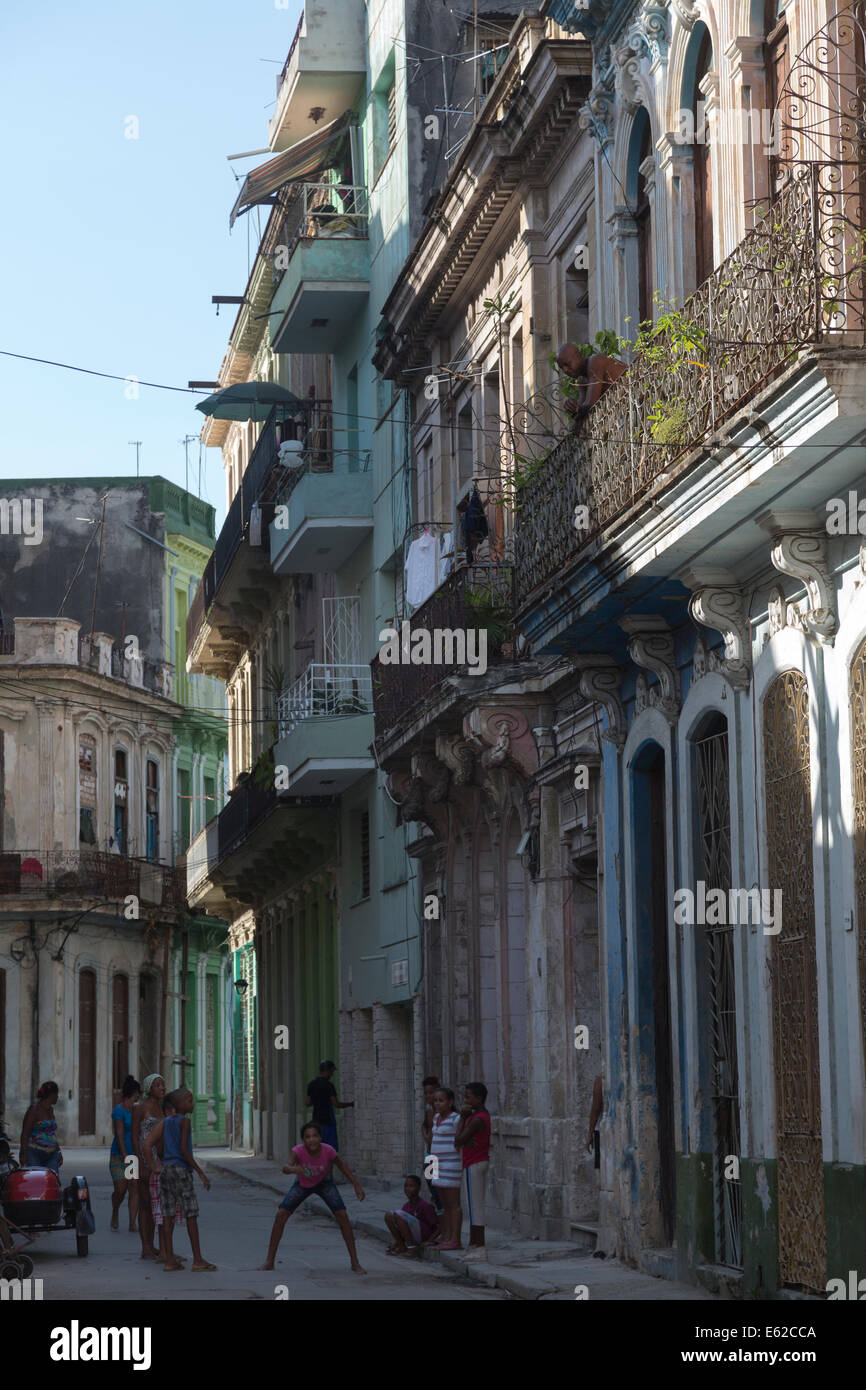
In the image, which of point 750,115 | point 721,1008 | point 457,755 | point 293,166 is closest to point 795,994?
point 721,1008

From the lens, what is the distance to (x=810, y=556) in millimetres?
12289

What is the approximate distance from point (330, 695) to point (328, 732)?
2.88ft

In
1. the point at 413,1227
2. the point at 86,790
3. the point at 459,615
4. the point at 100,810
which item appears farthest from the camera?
the point at 100,810

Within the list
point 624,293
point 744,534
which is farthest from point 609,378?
point 744,534

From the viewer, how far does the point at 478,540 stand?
66.0 feet

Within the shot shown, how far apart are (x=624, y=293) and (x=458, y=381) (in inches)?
262

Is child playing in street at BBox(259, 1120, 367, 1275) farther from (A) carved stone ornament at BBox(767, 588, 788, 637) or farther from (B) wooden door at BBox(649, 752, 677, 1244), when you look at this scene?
(A) carved stone ornament at BBox(767, 588, 788, 637)

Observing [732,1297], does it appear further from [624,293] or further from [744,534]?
[624,293]

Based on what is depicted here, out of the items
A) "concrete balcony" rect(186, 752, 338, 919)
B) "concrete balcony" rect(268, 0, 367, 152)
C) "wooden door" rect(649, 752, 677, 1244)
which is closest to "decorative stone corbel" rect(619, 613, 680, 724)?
"wooden door" rect(649, 752, 677, 1244)

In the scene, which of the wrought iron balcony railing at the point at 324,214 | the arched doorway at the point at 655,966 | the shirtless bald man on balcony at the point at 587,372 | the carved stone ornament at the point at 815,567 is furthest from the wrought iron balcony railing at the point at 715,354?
the wrought iron balcony railing at the point at 324,214

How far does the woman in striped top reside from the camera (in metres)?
17.5

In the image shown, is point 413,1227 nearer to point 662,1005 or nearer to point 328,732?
point 662,1005

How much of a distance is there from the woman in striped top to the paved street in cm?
40

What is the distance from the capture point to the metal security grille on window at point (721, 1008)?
14180 mm
